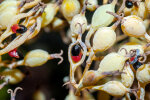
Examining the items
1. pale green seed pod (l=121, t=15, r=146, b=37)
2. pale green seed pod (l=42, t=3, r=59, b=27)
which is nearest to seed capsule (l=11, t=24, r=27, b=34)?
pale green seed pod (l=42, t=3, r=59, b=27)

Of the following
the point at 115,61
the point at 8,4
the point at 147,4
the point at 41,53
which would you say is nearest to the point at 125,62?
the point at 115,61

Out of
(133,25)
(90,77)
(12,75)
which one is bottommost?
(12,75)

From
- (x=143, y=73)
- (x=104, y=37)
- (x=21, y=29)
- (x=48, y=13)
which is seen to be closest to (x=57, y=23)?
(x=48, y=13)

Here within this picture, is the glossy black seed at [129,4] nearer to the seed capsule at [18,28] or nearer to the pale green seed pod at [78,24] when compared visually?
the pale green seed pod at [78,24]

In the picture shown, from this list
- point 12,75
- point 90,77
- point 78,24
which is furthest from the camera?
point 12,75

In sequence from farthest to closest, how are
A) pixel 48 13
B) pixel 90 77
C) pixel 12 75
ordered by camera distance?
pixel 12 75 → pixel 48 13 → pixel 90 77

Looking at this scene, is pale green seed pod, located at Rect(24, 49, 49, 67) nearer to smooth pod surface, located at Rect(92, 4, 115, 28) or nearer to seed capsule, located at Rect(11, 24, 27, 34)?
seed capsule, located at Rect(11, 24, 27, 34)

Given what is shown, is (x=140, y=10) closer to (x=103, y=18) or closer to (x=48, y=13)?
(x=103, y=18)

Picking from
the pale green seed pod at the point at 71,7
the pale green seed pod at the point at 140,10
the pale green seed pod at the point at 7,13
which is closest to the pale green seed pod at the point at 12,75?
the pale green seed pod at the point at 7,13
